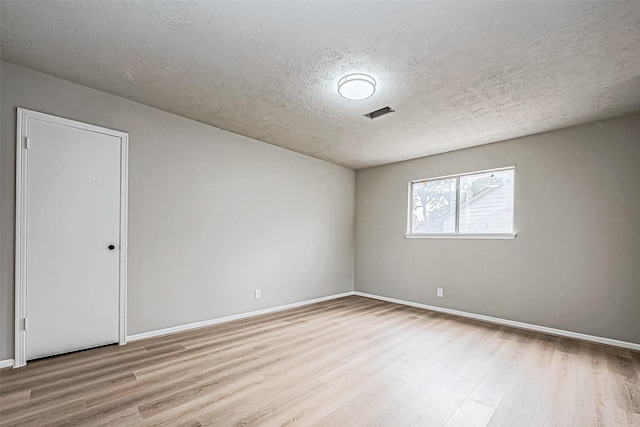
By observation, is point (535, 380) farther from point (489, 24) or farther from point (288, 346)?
point (489, 24)

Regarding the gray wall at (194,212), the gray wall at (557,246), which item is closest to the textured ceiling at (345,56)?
the gray wall at (194,212)

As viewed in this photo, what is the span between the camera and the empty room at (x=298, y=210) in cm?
199

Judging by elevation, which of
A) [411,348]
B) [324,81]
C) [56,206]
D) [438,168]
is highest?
[324,81]

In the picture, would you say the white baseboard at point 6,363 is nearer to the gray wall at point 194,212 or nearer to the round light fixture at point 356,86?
the gray wall at point 194,212

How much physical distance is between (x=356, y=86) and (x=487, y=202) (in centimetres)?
296

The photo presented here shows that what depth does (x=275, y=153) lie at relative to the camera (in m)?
4.67

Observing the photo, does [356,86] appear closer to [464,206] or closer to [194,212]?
[194,212]

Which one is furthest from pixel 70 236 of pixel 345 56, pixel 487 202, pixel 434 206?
pixel 487 202

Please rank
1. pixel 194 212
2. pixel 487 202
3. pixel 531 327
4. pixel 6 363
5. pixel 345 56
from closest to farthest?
pixel 345 56, pixel 6 363, pixel 194 212, pixel 531 327, pixel 487 202

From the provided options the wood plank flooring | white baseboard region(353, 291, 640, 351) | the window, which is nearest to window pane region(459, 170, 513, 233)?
the window

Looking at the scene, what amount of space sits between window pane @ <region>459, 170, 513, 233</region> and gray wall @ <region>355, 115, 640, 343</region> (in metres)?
0.16

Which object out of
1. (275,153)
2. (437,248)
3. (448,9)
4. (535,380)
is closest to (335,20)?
(448,9)

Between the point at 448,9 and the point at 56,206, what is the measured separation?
3564 millimetres

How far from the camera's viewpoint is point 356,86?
2.65 meters
